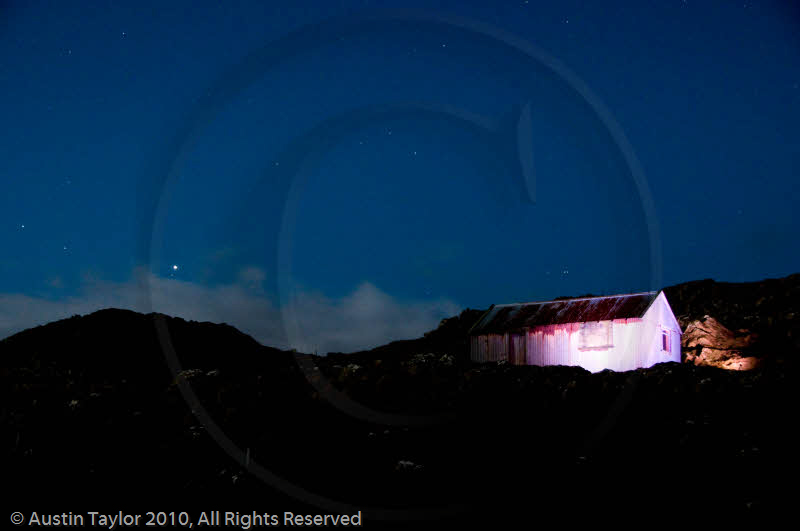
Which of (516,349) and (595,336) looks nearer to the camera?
(595,336)

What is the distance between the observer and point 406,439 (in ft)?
59.4

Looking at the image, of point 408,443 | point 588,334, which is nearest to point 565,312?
point 588,334

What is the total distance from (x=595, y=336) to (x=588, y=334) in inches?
15.5

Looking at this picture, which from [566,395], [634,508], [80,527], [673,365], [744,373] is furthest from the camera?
[673,365]

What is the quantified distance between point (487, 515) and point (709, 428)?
9.06 meters

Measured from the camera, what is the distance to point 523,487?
14.9 m

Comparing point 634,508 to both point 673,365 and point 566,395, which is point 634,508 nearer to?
point 566,395

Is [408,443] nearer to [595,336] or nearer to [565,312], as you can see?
[595,336]

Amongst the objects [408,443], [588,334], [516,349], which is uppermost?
[588,334]

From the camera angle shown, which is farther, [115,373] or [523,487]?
[115,373]

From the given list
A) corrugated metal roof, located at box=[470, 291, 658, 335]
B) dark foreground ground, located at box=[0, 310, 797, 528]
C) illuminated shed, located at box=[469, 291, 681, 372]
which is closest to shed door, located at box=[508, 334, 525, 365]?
illuminated shed, located at box=[469, 291, 681, 372]

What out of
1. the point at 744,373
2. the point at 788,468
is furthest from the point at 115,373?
the point at 744,373

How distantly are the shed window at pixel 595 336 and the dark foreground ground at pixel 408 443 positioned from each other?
5.91 m

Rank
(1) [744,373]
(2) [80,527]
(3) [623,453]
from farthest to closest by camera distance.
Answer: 1. (1) [744,373]
2. (3) [623,453]
3. (2) [80,527]
